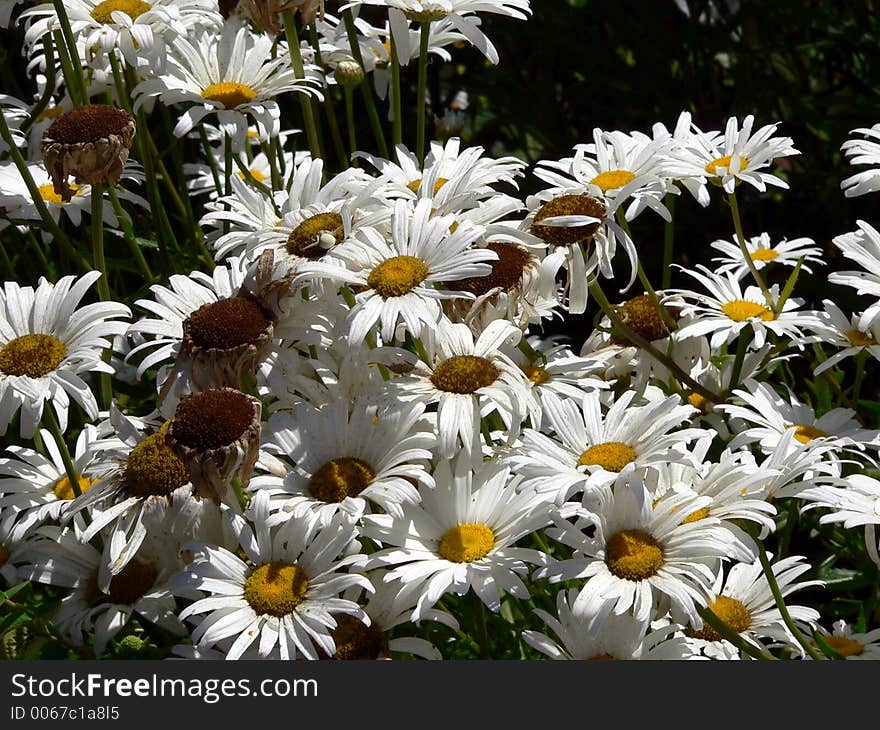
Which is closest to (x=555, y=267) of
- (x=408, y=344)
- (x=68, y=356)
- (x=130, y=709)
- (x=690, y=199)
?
(x=408, y=344)

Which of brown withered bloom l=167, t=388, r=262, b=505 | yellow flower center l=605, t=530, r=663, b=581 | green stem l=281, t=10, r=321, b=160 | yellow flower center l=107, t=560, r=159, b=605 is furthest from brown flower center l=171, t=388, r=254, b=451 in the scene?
green stem l=281, t=10, r=321, b=160

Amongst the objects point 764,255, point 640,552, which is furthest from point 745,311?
point 640,552

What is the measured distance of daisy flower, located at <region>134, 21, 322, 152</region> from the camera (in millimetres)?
1939

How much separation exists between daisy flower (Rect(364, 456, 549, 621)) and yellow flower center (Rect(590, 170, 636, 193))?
1.54 ft

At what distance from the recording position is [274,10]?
183cm

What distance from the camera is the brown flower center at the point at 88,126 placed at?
5.43 feet

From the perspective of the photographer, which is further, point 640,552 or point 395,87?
point 395,87

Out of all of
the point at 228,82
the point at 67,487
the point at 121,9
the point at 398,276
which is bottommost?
the point at 67,487

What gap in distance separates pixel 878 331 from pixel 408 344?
68cm

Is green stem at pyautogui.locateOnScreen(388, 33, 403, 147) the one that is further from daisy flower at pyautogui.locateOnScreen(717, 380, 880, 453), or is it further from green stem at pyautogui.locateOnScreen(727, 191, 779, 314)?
daisy flower at pyautogui.locateOnScreen(717, 380, 880, 453)

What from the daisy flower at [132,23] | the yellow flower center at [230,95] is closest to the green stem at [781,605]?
the yellow flower center at [230,95]

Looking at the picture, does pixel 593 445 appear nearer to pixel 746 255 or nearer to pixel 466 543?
pixel 466 543

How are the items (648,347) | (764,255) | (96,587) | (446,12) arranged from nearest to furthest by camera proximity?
1. (96,587)
2. (648,347)
3. (446,12)
4. (764,255)

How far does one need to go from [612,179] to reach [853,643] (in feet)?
2.38
